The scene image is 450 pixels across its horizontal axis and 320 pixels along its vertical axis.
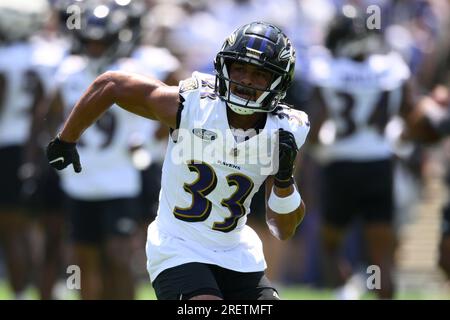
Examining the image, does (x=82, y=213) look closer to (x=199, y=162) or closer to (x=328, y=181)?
(x=328, y=181)

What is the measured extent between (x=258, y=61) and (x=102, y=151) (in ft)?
10.8

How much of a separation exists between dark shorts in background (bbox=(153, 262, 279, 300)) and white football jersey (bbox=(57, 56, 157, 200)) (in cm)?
293

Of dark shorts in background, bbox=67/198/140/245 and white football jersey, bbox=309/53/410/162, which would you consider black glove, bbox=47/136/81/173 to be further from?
white football jersey, bbox=309/53/410/162

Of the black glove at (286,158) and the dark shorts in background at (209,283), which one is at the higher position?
the black glove at (286,158)

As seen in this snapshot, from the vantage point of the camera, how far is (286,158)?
5641 millimetres

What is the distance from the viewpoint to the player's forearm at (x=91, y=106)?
583cm

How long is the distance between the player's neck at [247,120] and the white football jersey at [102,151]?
2.93 meters

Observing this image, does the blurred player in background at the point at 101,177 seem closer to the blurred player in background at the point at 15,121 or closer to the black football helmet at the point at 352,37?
the blurred player in background at the point at 15,121

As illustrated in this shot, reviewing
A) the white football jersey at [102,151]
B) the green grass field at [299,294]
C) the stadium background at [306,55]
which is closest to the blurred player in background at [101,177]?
the white football jersey at [102,151]

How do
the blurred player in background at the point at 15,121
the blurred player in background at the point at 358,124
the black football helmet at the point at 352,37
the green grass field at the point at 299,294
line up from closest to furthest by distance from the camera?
the blurred player in background at the point at 358,124 < the black football helmet at the point at 352,37 < the blurred player in background at the point at 15,121 < the green grass field at the point at 299,294

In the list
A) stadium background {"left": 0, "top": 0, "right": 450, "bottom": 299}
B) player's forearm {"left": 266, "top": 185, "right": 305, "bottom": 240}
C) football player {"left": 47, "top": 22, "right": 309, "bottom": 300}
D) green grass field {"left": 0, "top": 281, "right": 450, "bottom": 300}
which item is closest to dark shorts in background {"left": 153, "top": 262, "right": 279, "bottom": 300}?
football player {"left": 47, "top": 22, "right": 309, "bottom": 300}

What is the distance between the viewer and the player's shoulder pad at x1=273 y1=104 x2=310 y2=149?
585cm
